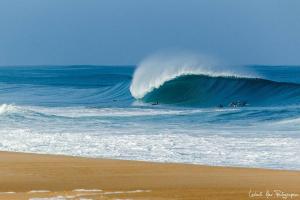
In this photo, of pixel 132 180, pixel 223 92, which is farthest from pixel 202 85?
pixel 132 180

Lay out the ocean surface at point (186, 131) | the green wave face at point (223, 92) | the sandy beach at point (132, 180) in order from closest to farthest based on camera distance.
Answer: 1. the sandy beach at point (132, 180)
2. the ocean surface at point (186, 131)
3. the green wave face at point (223, 92)

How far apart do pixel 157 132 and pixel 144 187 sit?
22.1 ft

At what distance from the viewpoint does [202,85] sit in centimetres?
3084

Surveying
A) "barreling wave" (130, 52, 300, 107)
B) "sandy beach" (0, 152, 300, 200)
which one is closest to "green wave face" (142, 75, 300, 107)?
"barreling wave" (130, 52, 300, 107)

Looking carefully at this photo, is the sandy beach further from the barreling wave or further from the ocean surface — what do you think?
the barreling wave

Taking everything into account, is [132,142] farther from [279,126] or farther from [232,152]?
[279,126]

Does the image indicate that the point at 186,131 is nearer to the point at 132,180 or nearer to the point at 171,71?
the point at 132,180

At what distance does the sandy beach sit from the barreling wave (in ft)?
55.4

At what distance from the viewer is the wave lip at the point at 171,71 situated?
32469 mm

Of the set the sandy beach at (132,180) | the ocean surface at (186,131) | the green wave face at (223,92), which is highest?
the green wave face at (223,92)

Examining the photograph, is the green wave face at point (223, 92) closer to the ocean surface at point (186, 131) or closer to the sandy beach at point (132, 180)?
the ocean surface at point (186, 131)

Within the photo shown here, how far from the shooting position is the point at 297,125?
15.7 metres

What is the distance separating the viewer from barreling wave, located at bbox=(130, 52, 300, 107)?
27484 millimetres

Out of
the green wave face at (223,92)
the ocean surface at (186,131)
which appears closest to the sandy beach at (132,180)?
the ocean surface at (186,131)
